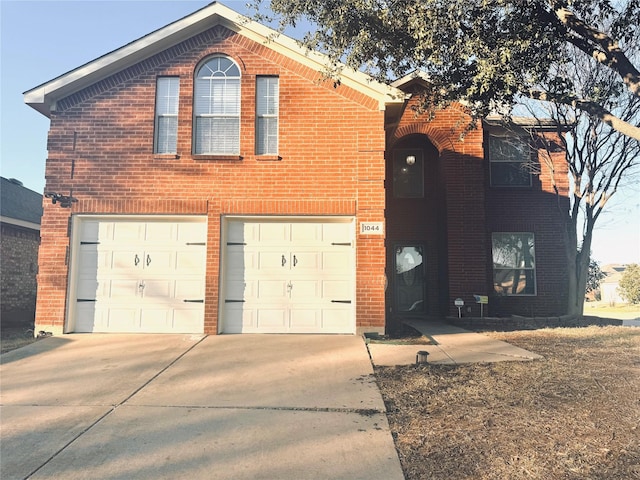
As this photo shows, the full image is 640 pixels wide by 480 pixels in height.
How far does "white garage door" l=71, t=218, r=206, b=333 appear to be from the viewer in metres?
8.44

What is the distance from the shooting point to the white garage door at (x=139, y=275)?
332 inches

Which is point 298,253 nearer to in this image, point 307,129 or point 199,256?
point 199,256

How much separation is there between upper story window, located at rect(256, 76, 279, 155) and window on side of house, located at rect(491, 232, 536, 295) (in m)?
7.65

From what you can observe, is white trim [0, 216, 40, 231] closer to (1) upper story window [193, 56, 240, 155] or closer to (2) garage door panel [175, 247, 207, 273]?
(2) garage door panel [175, 247, 207, 273]

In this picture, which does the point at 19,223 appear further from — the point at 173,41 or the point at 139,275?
the point at 173,41

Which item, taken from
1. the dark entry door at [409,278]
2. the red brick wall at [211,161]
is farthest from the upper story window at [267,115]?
the dark entry door at [409,278]

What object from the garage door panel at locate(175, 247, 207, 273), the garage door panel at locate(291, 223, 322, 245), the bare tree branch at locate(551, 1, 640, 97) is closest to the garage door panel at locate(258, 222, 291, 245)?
the garage door panel at locate(291, 223, 322, 245)

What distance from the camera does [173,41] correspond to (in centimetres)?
884

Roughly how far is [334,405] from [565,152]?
10791 millimetres

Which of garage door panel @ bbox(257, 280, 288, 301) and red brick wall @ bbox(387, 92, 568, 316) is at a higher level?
red brick wall @ bbox(387, 92, 568, 316)

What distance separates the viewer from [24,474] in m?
3.33

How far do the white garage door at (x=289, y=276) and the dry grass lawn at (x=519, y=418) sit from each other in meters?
2.57

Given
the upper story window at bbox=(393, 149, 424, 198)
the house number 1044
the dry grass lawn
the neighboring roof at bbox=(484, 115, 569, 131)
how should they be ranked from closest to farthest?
1. the dry grass lawn
2. the house number 1044
3. the neighboring roof at bbox=(484, 115, 569, 131)
4. the upper story window at bbox=(393, 149, 424, 198)

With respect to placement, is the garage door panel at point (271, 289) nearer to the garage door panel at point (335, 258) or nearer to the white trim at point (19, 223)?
the garage door panel at point (335, 258)
